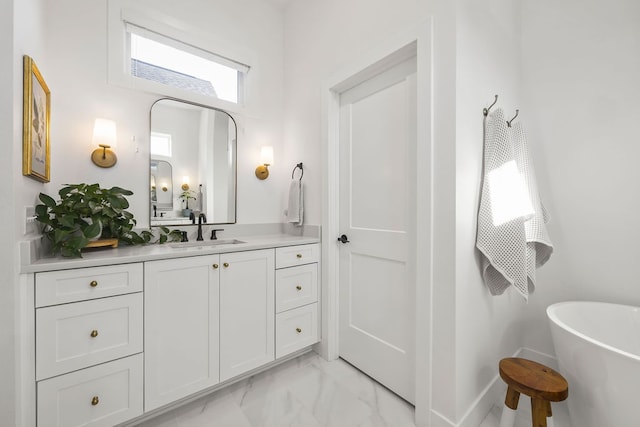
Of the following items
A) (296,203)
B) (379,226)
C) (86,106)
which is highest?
(86,106)

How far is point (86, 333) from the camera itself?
122 cm

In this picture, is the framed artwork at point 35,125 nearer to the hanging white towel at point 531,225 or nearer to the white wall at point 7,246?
the white wall at point 7,246

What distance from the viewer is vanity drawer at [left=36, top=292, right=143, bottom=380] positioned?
3.72 ft

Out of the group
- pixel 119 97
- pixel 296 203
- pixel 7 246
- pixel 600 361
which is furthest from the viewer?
pixel 296 203

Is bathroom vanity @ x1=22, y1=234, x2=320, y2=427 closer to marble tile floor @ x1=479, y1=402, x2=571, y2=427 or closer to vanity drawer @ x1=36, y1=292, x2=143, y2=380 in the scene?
vanity drawer @ x1=36, y1=292, x2=143, y2=380

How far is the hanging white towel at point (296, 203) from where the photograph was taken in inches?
89.1

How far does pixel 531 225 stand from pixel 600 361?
71cm

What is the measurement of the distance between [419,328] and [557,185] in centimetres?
142

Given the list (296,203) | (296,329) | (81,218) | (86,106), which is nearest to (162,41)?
(86,106)

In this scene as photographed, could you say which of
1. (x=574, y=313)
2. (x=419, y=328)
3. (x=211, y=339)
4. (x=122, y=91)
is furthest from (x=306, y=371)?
(x=122, y=91)

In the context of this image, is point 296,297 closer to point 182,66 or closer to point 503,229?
point 503,229

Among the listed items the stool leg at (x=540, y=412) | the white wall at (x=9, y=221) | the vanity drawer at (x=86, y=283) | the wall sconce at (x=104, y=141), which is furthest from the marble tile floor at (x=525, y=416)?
the wall sconce at (x=104, y=141)

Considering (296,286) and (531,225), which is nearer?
(531,225)

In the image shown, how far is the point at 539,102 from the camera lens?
74.5 inches
